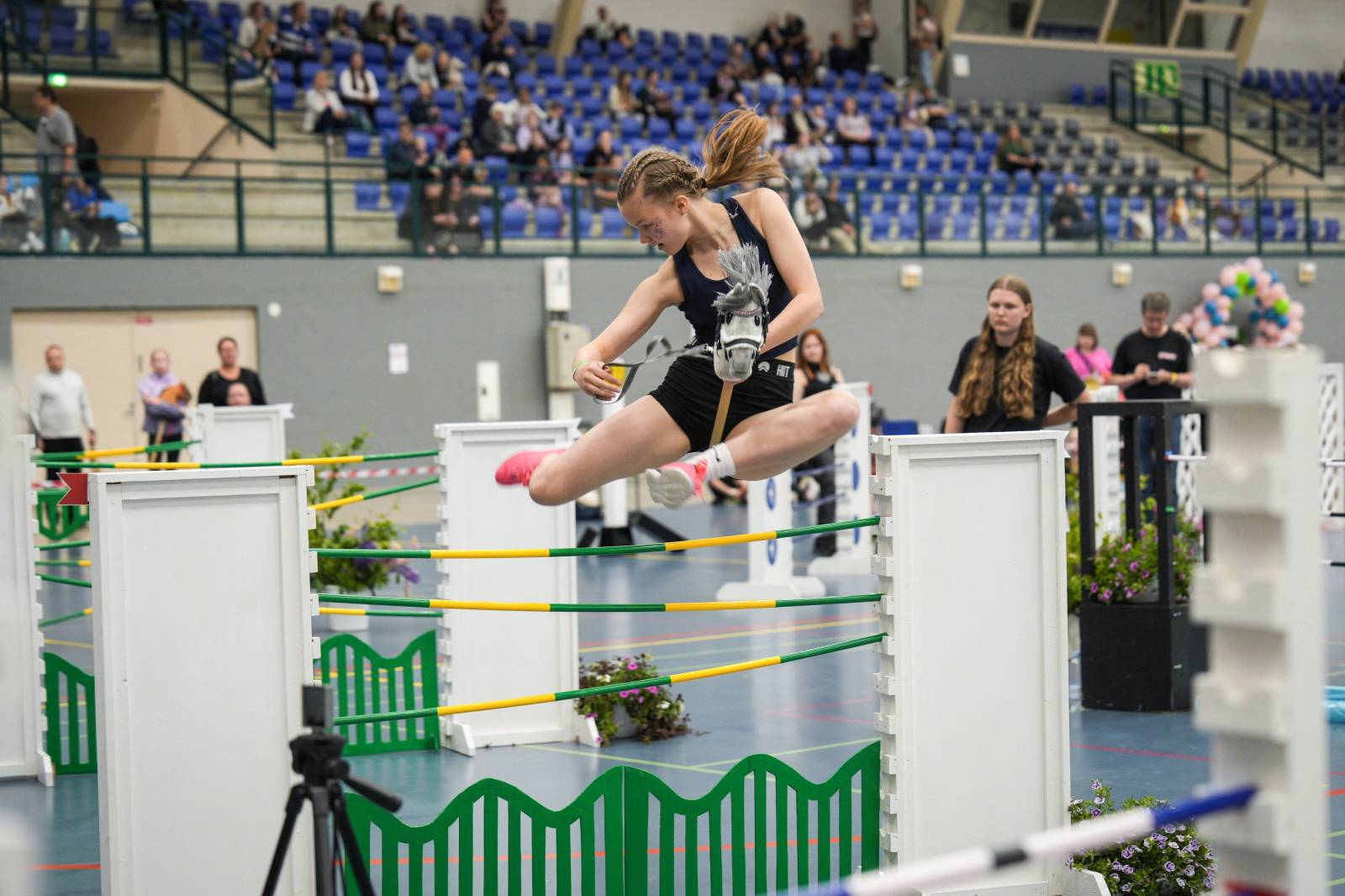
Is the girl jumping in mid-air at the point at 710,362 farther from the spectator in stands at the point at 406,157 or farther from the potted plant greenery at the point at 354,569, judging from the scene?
the spectator in stands at the point at 406,157

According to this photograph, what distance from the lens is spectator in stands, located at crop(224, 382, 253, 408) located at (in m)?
11.2

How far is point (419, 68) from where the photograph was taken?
19.5 meters

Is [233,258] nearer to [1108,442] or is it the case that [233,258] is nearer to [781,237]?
[1108,442]

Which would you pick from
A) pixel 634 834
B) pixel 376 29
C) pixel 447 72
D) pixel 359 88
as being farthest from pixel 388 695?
pixel 376 29

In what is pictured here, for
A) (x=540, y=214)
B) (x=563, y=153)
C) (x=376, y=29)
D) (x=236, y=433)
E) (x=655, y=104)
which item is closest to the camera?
(x=236, y=433)

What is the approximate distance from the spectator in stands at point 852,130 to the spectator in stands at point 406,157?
6.47 metres

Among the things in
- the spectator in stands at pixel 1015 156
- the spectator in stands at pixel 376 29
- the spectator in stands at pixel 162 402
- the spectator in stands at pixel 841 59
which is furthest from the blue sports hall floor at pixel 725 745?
the spectator in stands at pixel 841 59

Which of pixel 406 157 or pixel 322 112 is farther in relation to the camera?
pixel 322 112

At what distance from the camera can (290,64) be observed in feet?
60.9

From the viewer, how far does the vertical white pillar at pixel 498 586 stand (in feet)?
21.5

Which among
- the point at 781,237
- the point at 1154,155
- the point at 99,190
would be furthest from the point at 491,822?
the point at 1154,155

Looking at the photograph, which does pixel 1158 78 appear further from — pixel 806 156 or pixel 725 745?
pixel 725 745

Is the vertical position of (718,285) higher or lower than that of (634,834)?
higher

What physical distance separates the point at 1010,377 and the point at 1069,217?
14849 mm
